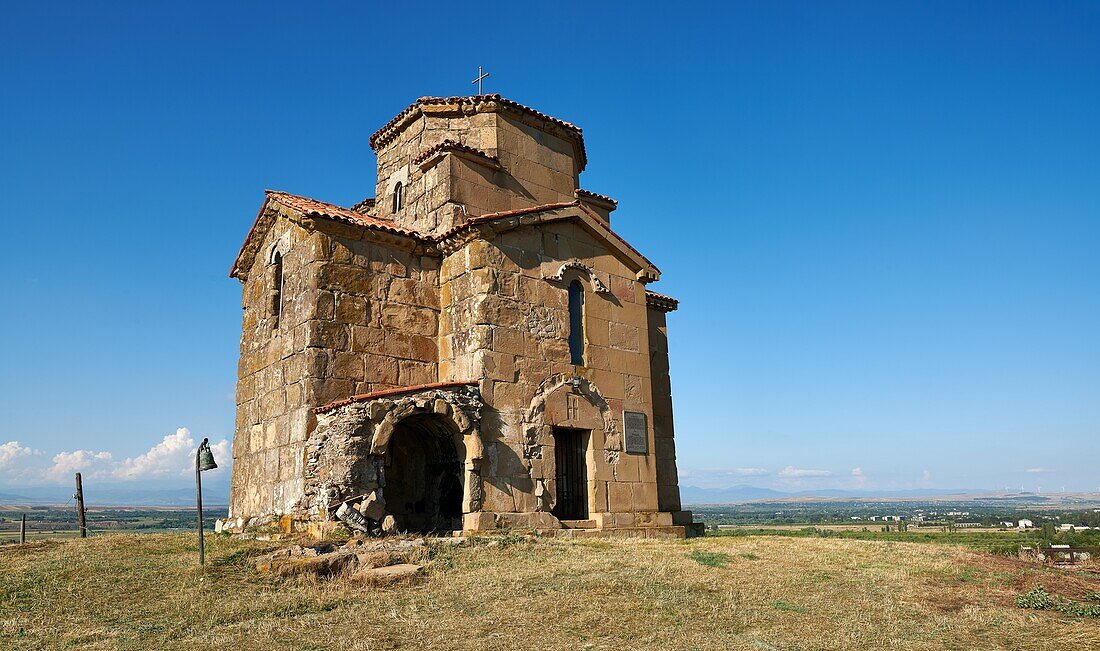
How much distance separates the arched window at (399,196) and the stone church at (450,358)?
131 mm

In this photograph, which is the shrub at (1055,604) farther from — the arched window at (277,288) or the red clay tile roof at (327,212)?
the arched window at (277,288)

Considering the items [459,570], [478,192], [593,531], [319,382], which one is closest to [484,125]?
[478,192]

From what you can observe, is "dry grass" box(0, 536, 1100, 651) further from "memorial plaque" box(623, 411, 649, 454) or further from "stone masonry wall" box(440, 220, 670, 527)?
"memorial plaque" box(623, 411, 649, 454)

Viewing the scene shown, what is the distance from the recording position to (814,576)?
11703 mm

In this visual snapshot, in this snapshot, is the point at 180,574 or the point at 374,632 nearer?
the point at 374,632

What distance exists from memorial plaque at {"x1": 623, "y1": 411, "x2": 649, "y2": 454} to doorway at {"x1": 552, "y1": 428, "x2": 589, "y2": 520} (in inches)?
45.4

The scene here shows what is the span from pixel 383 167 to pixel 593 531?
10919 mm

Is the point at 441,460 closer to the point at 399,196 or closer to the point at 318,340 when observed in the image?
the point at 318,340

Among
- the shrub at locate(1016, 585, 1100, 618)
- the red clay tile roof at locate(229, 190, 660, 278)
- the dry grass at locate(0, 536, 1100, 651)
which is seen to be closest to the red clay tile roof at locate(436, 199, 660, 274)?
the red clay tile roof at locate(229, 190, 660, 278)

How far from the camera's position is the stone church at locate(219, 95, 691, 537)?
1542 cm

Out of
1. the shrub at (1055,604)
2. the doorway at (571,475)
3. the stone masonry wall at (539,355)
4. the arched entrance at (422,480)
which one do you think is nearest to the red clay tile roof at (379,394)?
the stone masonry wall at (539,355)

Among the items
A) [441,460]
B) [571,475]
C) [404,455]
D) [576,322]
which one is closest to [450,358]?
[441,460]

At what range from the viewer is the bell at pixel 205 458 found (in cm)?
1167

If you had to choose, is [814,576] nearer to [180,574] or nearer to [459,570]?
[459,570]
